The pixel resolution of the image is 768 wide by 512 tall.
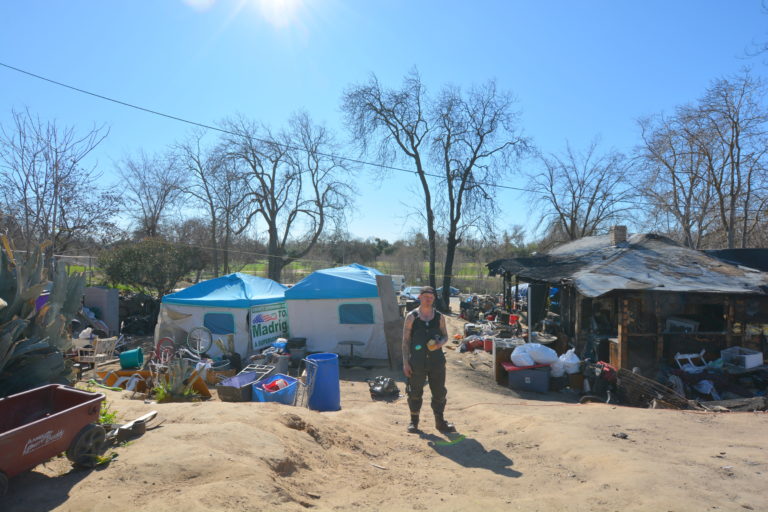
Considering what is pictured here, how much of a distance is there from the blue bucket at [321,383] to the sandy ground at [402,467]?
107 cm

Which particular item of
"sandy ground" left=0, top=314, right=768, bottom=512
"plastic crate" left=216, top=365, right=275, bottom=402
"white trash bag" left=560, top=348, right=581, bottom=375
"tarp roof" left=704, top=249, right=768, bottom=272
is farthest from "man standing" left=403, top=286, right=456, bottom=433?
"tarp roof" left=704, top=249, right=768, bottom=272

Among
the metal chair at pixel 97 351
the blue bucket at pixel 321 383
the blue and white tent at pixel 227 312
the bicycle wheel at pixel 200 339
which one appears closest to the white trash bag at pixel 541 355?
the blue bucket at pixel 321 383

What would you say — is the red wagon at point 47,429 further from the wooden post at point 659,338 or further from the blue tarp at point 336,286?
the wooden post at point 659,338

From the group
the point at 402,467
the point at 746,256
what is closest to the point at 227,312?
the point at 402,467

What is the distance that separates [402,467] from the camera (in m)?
4.38

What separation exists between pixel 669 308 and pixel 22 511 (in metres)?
12.4

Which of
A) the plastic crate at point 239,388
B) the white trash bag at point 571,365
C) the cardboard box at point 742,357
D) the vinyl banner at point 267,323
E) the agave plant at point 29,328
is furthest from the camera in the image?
the vinyl banner at point 267,323

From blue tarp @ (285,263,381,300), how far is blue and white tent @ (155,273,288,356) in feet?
3.11

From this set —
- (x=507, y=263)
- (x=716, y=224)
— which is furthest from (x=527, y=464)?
(x=716, y=224)

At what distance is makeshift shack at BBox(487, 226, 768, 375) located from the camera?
1023cm

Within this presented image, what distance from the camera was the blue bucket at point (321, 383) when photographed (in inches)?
277

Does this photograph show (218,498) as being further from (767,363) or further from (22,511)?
(767,363)

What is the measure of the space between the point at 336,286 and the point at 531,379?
18.0ft

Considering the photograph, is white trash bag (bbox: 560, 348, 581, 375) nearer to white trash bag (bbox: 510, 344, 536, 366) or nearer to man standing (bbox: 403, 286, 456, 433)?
white trash bag (bbox: 510, 344, 536, 366)
